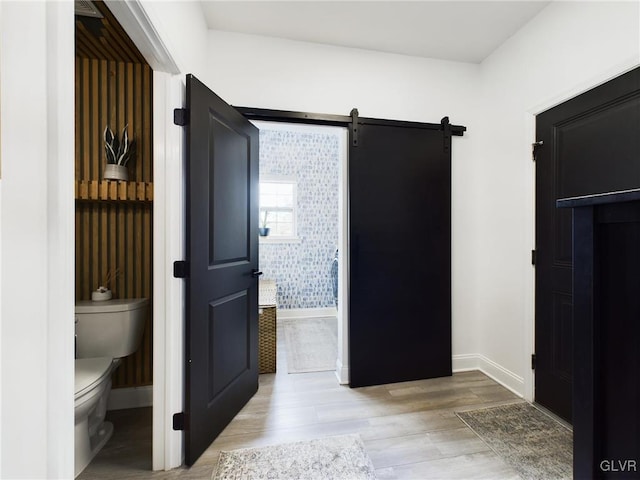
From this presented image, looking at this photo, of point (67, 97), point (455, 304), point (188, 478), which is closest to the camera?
point (67, 97)

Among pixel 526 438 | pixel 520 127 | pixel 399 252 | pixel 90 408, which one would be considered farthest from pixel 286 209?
pixel 526 438

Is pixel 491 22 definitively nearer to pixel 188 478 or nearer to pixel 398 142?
pixel 398 142

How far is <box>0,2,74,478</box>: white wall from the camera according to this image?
0.55m

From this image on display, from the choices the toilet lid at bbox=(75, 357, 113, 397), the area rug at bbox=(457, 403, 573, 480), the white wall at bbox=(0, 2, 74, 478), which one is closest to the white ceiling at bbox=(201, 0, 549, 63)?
the white wall at bbox=(0, 2, 74, 478)

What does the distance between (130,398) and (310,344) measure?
5.51ft

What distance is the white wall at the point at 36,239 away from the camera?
0.55m

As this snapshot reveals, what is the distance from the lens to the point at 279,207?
167 inches

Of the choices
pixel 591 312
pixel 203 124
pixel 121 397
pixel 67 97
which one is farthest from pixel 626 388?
pixel 121 397

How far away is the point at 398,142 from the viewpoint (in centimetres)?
227

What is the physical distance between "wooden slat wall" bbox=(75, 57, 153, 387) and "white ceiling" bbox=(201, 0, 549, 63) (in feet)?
2.66

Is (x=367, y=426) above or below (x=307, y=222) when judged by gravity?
below

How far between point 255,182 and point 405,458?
77.7 inches

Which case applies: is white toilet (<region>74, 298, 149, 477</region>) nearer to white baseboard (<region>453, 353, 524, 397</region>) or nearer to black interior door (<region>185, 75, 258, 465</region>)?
black interior door (<region>185, 75, 258, 465</region>)

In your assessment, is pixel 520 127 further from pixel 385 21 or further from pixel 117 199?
pixel 117 199
